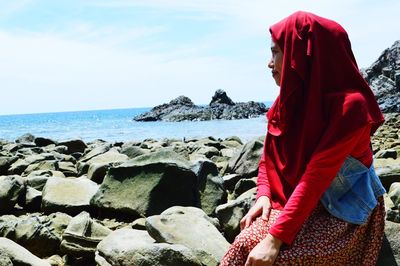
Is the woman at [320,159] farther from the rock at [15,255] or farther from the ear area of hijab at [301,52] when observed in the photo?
the rock at [15,255]

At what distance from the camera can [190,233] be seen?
13.9 ft

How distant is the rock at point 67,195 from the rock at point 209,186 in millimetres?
1353

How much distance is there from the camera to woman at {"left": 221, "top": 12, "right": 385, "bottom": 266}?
2.44 m

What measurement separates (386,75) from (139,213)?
142 feet

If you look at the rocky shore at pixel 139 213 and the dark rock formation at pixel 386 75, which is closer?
the rocky shore at pixel 139 213

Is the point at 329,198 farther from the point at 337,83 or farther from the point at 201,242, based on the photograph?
the point at 201,242

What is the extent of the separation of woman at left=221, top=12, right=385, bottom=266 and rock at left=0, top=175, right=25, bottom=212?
464 centimetres

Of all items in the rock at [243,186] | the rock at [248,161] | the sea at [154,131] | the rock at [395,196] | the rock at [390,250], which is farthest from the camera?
the sea at [154,131]

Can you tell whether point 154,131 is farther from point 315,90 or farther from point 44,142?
point 315,90

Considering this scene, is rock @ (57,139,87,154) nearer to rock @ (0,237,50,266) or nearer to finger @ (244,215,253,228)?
rock @ (0,237,50,266)

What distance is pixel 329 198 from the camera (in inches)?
101

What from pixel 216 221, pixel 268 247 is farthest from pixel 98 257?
pixel 268 247

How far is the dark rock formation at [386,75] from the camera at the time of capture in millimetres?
40906

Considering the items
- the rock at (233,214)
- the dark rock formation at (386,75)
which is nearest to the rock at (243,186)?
the rock at (233,214)
